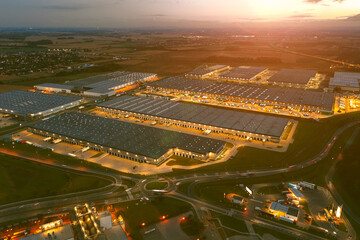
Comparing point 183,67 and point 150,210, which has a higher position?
point 183,67

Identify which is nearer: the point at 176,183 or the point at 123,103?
the point at 176,183

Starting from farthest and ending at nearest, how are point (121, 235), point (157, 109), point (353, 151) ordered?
point (157, 109) < point (353, 151) < point (121, 235)

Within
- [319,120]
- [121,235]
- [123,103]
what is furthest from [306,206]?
[123,103]

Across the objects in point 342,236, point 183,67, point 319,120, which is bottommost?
point 342,236

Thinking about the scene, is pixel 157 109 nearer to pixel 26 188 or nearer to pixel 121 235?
pixel 26 188

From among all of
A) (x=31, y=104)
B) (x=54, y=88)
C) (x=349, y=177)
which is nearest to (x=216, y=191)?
(x=349, y=177)

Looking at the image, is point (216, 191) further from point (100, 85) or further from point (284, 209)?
point (100, 85)
